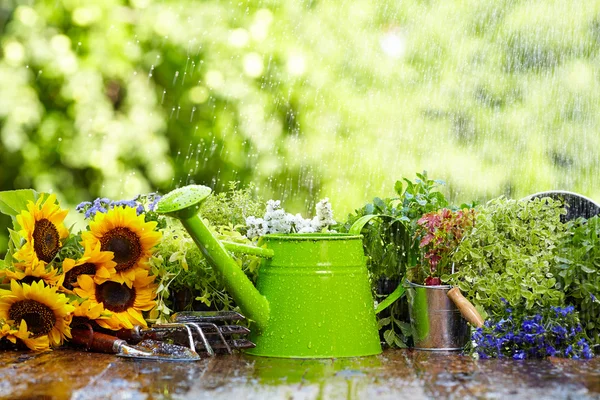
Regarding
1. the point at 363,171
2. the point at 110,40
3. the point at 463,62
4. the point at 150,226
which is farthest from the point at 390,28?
the point at 150,226

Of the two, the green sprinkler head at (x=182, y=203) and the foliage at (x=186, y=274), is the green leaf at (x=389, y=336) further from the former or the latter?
the green sprinkler head at (x=182, y=203)

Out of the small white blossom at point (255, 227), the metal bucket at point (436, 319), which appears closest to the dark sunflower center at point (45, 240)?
the small white blossom at point (255, 227)

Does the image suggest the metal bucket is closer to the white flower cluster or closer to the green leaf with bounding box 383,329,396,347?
the green leaf with bounding box 383,329,396,347

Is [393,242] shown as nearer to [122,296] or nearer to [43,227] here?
[122,296]

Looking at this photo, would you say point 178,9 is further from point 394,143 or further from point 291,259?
point 291,259

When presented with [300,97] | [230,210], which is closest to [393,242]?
[230,210]

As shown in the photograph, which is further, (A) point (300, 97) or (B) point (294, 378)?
(A) point (300, 97)

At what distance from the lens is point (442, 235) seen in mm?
1572

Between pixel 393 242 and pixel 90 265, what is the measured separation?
55cm

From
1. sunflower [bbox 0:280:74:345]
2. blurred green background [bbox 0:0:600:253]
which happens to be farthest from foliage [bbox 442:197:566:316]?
blurred green background [bbox 0:0:600:253]

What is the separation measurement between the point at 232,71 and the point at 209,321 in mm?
3763

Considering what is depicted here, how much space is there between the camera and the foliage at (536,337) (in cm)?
144

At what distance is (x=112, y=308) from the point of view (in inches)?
61.4

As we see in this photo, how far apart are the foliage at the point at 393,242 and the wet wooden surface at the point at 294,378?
17cm
